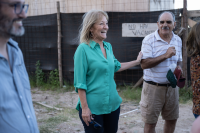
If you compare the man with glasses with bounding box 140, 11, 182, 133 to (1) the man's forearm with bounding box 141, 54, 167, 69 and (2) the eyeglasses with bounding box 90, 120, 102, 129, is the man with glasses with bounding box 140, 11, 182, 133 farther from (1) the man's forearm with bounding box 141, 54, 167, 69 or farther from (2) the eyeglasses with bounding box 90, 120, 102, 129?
(2) the eyeglasses with bounding box 90, 120, 102, 129

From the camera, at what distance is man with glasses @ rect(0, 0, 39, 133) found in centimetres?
125

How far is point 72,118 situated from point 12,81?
10.9ft

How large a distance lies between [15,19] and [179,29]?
5043mm

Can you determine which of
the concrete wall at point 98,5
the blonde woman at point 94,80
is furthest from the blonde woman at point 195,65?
the concrete wall at point 98,5

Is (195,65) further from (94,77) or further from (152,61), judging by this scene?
(94,77)

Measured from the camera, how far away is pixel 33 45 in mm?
7312

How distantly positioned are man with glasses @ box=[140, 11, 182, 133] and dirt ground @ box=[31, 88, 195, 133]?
956 mm

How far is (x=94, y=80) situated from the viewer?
90.2 inches

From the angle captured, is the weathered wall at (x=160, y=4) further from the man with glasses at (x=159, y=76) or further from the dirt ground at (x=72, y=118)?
the man with glasses at (x=159, y=76)

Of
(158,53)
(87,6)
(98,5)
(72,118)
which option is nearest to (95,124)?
(158,53)

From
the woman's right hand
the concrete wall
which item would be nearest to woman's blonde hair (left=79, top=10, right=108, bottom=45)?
the woman's right hand

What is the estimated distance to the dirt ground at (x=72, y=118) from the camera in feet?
12.9

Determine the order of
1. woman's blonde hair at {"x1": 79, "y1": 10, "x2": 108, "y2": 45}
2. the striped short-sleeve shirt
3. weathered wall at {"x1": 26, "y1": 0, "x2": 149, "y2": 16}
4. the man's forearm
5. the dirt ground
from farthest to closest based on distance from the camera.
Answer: weathered wall at {"x1": 26, "y1": 0, "x2": 149, "y2": 16} < the dirt ground < the striped short-sleeve shirt < the man's forearm < woman's blonde hair at {"x1": 79, "y1": 10, "x2": 108, "y2": 45}

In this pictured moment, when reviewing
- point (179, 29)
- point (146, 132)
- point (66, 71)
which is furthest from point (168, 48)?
point (66, 71)
